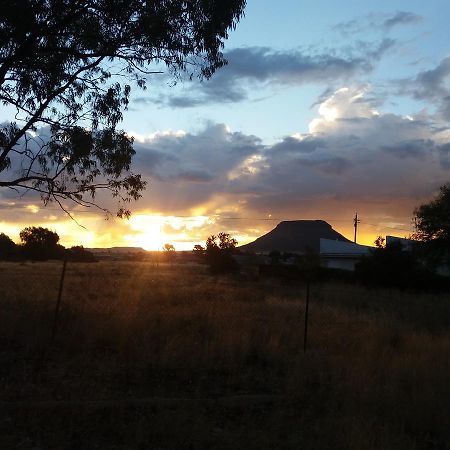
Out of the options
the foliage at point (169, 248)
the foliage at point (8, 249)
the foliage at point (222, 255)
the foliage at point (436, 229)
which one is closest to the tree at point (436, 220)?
the foliage at point (436, 229)

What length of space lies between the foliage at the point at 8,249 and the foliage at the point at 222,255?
31.4 metres

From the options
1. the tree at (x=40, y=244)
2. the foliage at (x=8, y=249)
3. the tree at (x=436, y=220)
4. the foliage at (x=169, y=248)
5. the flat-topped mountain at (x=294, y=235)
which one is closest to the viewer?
the tree at (x=436, y=220)

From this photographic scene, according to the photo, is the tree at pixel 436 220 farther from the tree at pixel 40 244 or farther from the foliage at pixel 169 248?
the foliage at pixel 169 248

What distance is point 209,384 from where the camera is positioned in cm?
800

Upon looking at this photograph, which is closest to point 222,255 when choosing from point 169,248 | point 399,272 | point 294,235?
point 399,272

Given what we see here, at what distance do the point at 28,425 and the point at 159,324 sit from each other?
5.65 m

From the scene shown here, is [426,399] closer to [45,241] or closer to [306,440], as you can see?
[306,440]

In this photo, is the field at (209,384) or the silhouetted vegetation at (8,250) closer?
the field at (209,384)

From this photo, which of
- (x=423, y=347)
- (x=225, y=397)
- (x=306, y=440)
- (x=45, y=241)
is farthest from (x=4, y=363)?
(x=45, y=241)

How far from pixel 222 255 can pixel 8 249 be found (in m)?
36.5

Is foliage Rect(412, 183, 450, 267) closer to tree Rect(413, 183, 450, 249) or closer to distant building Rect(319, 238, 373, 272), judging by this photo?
tree Rect(413, 183, 450, 249)

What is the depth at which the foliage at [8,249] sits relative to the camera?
68.0 meters

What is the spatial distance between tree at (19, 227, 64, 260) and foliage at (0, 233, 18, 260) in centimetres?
129

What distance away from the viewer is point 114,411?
6.33 m
